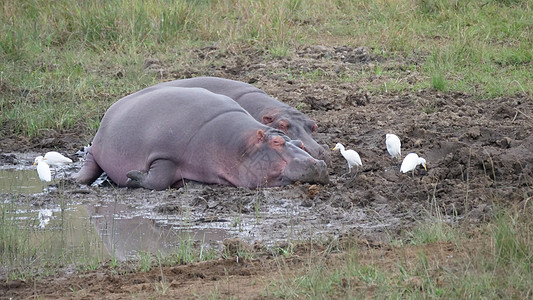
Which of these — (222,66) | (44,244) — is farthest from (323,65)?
(44,244)

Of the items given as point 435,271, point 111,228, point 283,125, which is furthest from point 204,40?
point 435,271

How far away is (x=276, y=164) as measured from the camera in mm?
7125

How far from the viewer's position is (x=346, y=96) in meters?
10.1

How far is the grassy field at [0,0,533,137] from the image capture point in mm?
10289

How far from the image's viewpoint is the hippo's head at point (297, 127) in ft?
A: 25.6

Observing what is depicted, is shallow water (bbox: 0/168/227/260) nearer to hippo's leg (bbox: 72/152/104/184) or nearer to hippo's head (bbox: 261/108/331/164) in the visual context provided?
hippo's leg (bbox: 72/152/104/184)

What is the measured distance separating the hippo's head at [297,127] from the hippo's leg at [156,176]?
118cm

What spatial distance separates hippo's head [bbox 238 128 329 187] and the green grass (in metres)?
2.09

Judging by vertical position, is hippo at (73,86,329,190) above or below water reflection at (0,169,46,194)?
above

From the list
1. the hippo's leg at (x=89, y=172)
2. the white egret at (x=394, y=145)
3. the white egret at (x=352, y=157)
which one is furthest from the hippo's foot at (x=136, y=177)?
the white egret at (x=394, y=145)

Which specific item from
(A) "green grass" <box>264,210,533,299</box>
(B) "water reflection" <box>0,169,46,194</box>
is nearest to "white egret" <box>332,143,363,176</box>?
(A) "green grass" <box>264,210,533,299</box>

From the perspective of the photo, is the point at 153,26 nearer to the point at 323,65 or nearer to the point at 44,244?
the point at 323,65

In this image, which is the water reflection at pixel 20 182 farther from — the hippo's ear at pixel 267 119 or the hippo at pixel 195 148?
the hippo's ear at pixel 267 119

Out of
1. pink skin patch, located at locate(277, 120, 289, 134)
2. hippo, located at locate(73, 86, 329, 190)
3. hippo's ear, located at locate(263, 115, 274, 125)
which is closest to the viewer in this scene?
hippo, located at locate(73, 86, 329, 190)
